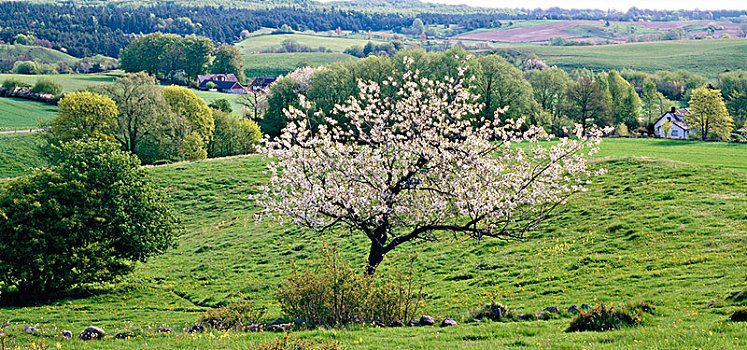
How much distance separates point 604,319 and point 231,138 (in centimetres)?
8386

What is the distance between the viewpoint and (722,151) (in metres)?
54.9

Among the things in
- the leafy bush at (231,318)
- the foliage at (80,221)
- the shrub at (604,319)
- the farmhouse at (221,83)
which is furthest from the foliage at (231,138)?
the shrub at (604,319)

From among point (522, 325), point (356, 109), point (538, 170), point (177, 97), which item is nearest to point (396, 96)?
point (356, 109)

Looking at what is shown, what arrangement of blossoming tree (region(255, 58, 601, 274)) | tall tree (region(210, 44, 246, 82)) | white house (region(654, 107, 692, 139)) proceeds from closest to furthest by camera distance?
blossoming tree (region(255, 58, 601, 274))
white house (region(654, 107, 692, 139))
tall tree (region(210, 44, 246, 82))

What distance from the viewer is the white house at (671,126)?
379 ft

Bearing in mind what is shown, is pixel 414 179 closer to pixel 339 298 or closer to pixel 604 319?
pixel 339 298

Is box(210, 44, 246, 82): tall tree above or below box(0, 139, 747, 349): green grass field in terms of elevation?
above

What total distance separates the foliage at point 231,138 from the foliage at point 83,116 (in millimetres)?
20138

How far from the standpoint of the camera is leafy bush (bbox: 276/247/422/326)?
56.7 feet

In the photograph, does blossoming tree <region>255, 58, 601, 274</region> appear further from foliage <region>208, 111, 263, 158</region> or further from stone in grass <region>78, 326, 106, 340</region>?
foliage <region>208, 111, 263, 158</region>

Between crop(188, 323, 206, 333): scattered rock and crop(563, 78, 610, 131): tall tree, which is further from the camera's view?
crop(563, 78, 610, 131): tall tree

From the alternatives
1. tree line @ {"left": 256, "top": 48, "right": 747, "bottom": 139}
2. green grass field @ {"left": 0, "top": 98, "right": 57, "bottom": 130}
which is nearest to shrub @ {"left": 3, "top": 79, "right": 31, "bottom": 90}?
green grass field @ {"left": 0, "top": 98, "right": 57, "bottom": 130}

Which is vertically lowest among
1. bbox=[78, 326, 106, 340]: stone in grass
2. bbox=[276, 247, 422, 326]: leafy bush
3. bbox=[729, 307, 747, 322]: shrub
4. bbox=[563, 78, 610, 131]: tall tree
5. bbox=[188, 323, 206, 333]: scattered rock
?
bbox=[563, 78, 610, 131]: tall tree

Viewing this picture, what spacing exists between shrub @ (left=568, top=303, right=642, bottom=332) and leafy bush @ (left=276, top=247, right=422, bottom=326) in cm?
488
